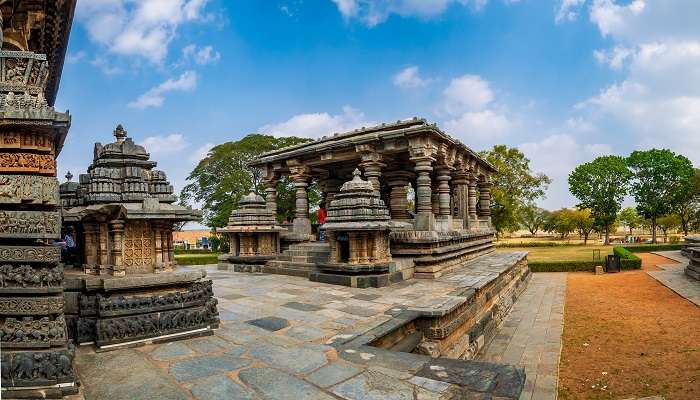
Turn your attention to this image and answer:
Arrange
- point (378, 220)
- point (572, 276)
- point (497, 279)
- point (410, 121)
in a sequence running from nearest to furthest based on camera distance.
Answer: point (378, 220) → point (497, 279) → point (410, 121) → point (572, 276)

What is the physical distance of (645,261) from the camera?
19891 millimetres

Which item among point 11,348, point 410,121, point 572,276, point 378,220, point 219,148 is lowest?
point 572,276

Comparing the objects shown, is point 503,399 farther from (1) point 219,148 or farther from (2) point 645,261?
(1) point 219,148

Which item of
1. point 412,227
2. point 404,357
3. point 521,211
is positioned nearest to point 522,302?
point 412,227

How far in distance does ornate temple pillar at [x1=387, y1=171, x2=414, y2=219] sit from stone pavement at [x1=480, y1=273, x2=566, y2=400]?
4.51 meters

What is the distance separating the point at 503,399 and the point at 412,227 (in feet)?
25.7

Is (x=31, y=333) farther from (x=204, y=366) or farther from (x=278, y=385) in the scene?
(x=278, y=385)

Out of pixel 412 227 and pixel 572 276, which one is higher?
pixel 412 227

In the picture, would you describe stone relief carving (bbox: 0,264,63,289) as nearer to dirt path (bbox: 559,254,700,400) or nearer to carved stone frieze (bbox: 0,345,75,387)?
carved stone frieze (bbox: 0,345,75,387)

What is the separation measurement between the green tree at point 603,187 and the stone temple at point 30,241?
39.7m

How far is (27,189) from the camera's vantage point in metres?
3.18

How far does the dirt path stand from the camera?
496 centimetres

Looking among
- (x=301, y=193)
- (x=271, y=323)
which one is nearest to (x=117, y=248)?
(x=271, y=323)

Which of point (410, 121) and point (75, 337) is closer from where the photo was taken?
point (75, 337)
